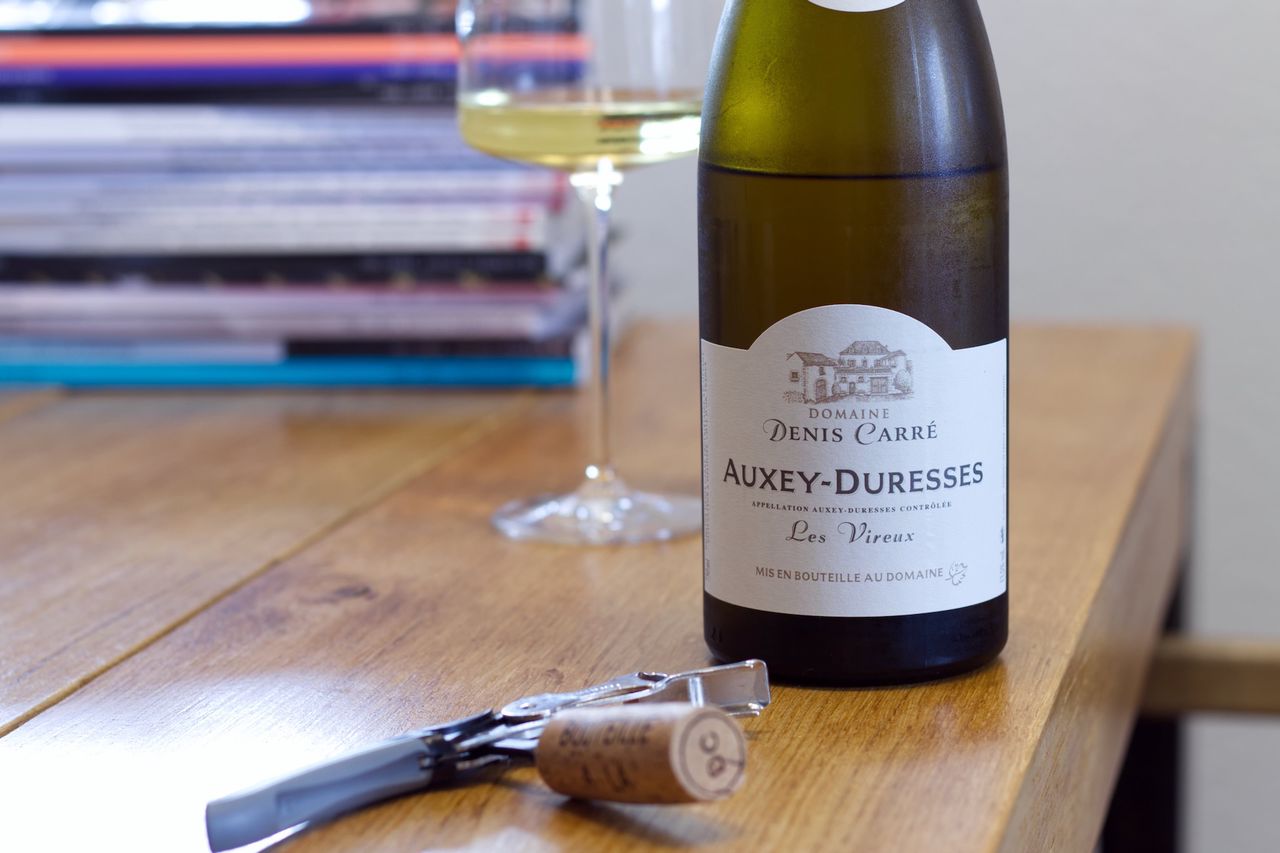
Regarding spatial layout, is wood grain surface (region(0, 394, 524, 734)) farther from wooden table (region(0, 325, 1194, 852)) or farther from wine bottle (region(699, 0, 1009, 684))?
wine bottle (region(699, 0, 1009, 684))

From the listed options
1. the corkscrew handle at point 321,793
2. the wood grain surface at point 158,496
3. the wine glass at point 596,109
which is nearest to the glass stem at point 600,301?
the wine glass at point 596,109

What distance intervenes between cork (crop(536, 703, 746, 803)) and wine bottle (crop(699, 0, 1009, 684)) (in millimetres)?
102

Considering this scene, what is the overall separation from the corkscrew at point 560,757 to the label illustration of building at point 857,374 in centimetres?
9

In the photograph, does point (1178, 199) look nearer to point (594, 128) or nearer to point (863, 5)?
point (594, 128)

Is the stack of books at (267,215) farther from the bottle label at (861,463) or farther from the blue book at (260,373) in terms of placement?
the bottle label at (861,463)

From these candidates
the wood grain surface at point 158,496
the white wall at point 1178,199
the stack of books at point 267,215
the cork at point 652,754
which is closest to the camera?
the cork at point 652,754

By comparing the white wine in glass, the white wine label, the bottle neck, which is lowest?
the white wine in glass

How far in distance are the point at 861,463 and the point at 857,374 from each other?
0.03 meters

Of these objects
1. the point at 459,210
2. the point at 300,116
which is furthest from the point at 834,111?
the point at 300,116

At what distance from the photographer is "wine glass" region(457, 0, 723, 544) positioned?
2.74 ft

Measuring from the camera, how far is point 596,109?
841 mm

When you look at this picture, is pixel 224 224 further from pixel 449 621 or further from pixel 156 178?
pixel 449 621

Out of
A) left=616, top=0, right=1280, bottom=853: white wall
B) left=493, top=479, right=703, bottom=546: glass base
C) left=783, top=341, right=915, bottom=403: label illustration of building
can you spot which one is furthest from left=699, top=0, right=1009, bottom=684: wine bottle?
left=616, top=0, right=1280, bottom=853: white wall

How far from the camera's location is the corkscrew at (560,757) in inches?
17.6
